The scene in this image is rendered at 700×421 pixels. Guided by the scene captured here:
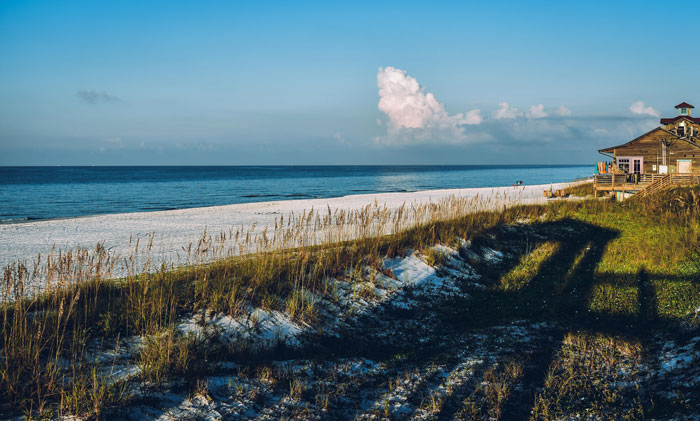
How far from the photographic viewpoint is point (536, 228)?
1431 centimetres

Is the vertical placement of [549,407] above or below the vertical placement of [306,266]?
below

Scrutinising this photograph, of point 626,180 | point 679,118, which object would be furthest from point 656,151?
point 626,180

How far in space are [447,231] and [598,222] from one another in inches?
268

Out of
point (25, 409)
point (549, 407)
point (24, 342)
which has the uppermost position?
point (24, 342)

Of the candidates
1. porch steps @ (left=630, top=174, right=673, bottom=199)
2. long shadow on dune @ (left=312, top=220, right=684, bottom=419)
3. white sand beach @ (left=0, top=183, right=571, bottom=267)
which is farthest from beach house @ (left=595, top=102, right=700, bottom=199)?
long shadow on dune @ (left=312, top=220, right=684, bottom=419)

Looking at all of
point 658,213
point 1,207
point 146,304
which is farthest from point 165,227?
point 1,207

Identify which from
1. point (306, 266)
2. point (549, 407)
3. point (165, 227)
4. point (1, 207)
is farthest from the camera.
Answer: point (1, 207)

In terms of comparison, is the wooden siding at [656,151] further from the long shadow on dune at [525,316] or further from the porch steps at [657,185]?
the long shadow on dune at [525,316]

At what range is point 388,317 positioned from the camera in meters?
7.16

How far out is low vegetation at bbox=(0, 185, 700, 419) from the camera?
4.35 meters

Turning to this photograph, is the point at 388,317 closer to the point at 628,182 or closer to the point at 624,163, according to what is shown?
the point at 628,182

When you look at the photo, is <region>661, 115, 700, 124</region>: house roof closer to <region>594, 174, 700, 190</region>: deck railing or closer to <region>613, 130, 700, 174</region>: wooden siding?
<region>613, 130, 700, 174</region>: wooden siding

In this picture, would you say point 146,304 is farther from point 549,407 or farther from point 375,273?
→ point 549,407

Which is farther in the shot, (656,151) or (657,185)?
(656,151)
